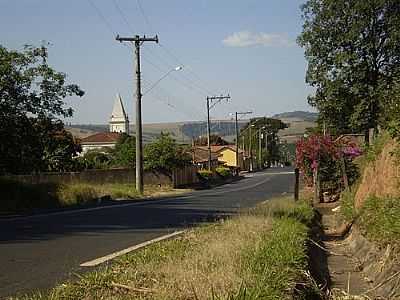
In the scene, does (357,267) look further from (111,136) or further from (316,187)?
(111,136)

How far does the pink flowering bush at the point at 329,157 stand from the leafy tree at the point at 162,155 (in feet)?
90.2

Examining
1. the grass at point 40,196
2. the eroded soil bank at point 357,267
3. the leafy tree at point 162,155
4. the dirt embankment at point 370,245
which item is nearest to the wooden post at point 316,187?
the dirt embankment at point 370,245

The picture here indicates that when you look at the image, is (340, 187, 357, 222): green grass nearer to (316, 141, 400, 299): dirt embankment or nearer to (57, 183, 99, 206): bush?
(316, 141, 400, 299): dirt embankment

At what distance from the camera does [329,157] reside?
28.0m

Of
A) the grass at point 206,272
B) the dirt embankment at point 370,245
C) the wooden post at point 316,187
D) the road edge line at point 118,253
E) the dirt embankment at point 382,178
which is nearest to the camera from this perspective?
the grass at point 206,272

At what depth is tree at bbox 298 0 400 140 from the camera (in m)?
30.1

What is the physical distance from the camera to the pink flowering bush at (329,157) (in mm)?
27156

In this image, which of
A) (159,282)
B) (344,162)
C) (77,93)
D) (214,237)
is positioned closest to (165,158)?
(77,93)

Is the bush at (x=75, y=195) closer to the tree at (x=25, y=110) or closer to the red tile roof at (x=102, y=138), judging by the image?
the tree at (x=25, y=110)

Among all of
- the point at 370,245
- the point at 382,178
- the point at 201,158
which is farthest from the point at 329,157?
the point at 201,158

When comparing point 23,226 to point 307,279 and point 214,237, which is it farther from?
point 307,279

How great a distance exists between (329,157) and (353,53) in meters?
5.65

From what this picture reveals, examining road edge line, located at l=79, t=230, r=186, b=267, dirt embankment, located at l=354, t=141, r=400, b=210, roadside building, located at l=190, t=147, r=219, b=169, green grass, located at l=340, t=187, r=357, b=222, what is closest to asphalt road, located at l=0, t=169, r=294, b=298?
road edge line, located at l=79, t=230, r=186, b=267

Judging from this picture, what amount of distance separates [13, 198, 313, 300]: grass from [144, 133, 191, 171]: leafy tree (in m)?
43.3
